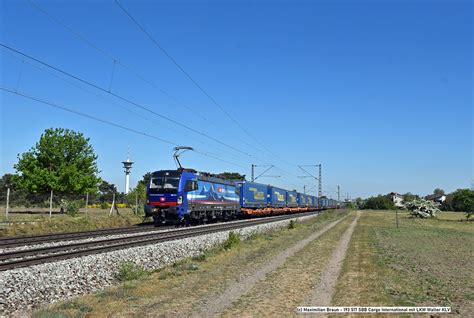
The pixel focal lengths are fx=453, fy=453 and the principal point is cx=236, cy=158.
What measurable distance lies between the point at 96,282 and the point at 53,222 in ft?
57.5

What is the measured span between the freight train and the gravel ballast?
11810 mm

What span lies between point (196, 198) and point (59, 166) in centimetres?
2960

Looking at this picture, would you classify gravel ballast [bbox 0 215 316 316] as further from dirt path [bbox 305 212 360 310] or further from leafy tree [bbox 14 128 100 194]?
leafy tree [bbox 14 128 100 194]

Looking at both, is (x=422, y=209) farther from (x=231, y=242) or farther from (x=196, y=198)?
(x=231, y=242)

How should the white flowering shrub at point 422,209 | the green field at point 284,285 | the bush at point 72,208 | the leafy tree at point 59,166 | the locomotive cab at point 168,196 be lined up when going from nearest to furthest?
the green field at point 284,285
the locomotive cab at point 168,196
the bush at point 72,208
the leafy tree at point 59,166
the white flowering shrub at point 422,209

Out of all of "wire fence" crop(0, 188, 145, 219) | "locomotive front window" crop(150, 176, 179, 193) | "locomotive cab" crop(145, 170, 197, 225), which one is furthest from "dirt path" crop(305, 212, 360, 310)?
"wire fence" crop(0, 188, 145, 219)

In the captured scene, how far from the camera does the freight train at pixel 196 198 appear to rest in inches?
1162

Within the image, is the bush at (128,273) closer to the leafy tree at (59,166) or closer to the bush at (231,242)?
the bush at (231,242)

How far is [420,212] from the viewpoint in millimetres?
71000

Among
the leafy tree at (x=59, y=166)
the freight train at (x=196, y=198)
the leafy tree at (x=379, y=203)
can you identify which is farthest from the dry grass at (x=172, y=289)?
the leafy tree at (x=379, y=203)

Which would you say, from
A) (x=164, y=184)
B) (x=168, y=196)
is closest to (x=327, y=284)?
(x=168, y=196)

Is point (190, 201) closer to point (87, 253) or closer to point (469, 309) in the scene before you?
point (87, 253)

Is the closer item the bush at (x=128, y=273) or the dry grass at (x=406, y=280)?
the dry grass at (x=406, y=280)

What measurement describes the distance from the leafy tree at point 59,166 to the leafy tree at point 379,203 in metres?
106
